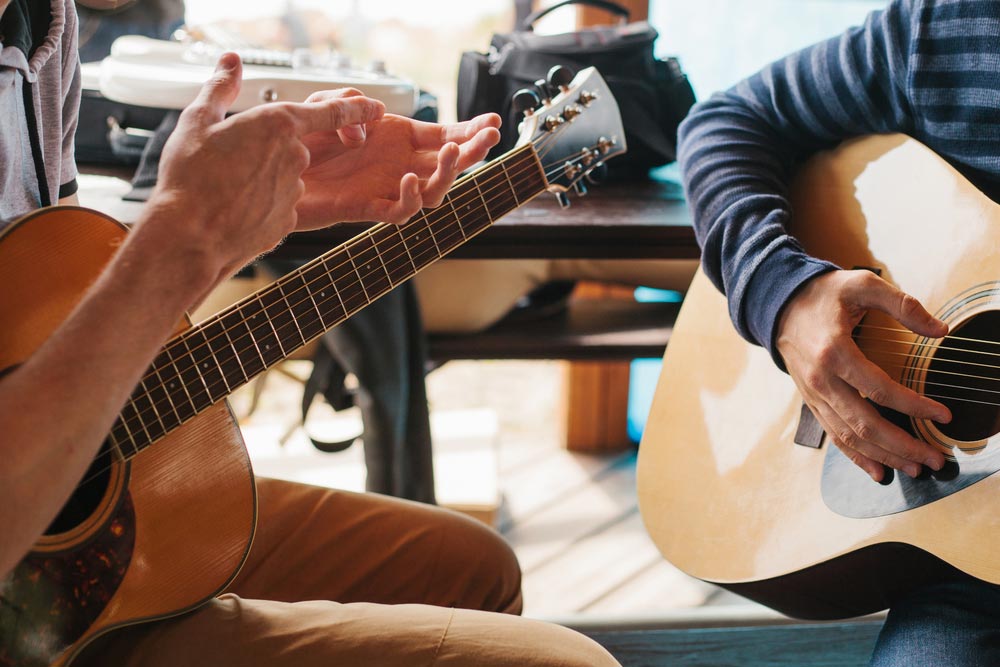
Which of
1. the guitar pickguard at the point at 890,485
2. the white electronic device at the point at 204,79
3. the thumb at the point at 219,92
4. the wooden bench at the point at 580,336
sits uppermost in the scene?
the thumb at the point at 219,92

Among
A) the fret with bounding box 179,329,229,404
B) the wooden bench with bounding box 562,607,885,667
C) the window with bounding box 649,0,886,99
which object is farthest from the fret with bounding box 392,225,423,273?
the window with bounding box 649,0,886,99

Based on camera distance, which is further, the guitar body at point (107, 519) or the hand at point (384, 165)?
the hand at point (384, 165)

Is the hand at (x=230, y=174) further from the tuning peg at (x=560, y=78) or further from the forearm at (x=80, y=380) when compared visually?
the tuning peg at (x=560, y=78)

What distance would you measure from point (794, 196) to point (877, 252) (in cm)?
16

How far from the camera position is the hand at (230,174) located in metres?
0.63

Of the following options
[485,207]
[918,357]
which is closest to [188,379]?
[485,207]

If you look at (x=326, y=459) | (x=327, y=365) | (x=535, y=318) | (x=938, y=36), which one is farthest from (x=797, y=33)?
(x=326, y=459)

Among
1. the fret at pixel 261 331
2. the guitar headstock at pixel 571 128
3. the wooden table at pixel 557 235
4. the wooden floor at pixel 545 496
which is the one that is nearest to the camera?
the fret at pixel 261 331

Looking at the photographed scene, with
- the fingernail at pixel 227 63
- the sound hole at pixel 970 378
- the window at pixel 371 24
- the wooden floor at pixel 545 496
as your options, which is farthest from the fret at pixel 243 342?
the window at pixel 371 24

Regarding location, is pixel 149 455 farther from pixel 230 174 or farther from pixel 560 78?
pixel 560 78

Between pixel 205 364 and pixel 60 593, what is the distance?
0.21m

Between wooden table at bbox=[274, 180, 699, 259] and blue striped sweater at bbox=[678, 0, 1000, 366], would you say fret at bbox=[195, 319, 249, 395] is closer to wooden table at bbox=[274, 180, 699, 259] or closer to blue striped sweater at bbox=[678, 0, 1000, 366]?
wooden table at bbox=[274, 180, 699, 259]

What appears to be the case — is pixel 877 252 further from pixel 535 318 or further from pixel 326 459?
pixel 326 459

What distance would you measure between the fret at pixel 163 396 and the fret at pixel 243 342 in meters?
0.06
